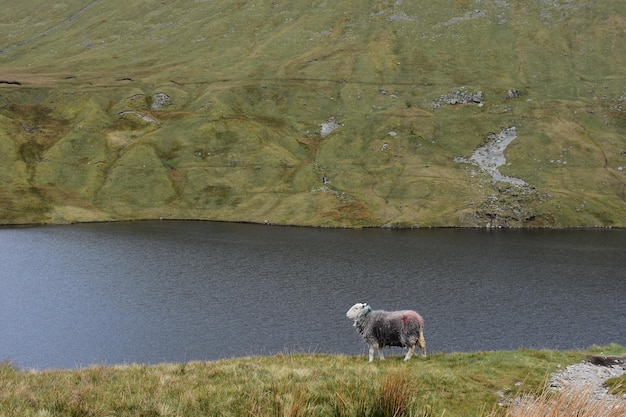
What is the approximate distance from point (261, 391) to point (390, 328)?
17385 millimetres

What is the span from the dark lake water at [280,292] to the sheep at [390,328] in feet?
78.3

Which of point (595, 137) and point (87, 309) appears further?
point (595, 137)

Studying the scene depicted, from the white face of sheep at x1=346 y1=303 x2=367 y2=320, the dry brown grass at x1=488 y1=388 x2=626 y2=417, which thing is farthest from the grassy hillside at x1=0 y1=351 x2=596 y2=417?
the white face of sheep at x1=346 y1=303 x2=367 y2=320

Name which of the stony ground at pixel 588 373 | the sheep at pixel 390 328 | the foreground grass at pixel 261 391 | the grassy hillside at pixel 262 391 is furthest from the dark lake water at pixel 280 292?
the foreground grass at pixel 261 391

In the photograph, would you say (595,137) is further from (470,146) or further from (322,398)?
(322,398)

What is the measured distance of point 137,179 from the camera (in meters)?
180

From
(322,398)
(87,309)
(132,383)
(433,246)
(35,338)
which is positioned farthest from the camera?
(433,246)

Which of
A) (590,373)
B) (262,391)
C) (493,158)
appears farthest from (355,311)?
(493,158)

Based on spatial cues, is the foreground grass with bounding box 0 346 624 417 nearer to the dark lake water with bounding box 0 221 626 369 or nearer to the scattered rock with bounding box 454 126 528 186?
the dark lake water with bounding box 0 221 626 369

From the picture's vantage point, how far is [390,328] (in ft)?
96.8

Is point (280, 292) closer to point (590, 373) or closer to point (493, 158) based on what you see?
point (590, 373)

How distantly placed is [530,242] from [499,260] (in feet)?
93.7

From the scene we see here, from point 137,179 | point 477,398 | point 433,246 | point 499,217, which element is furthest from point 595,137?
point 477,398

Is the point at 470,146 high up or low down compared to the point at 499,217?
up
